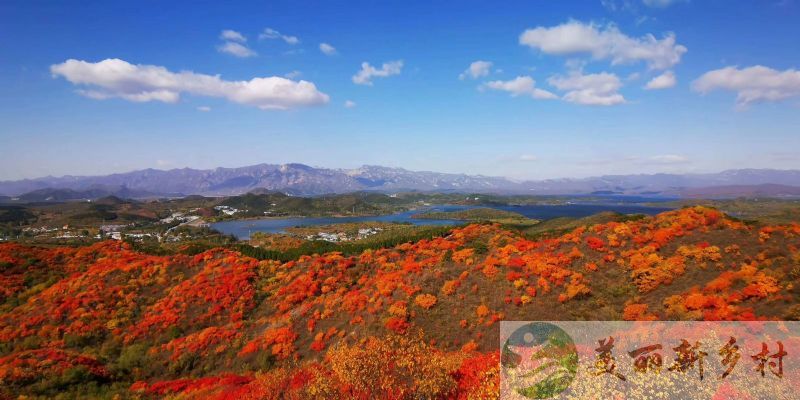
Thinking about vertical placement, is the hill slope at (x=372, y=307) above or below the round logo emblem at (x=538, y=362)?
below

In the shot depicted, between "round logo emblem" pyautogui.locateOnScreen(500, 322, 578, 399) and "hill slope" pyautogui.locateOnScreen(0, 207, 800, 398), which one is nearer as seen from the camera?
"round logo emblem" pyautogui.locateOnScreen(500, 322, 578, 399)

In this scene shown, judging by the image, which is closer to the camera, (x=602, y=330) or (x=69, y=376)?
(x=602, y=330)

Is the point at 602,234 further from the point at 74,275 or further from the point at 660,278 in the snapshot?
the point at 74,275

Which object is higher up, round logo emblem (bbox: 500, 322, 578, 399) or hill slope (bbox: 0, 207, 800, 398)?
round logo emblem (bbox: 500, 322, 578, 399)

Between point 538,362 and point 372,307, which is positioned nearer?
point 538,362

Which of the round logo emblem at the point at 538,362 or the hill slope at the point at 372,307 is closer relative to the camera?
→ the round logo emblem at the point at 538,362

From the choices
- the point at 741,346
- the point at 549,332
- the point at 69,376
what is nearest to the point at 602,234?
the point at 741,346

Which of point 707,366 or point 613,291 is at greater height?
point 707,366

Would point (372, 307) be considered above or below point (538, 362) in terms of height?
below
